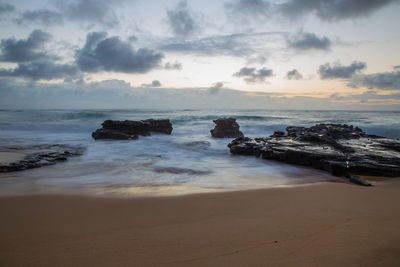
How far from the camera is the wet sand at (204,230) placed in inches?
74.1

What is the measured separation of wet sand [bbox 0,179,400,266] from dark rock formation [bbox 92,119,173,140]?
10.2m

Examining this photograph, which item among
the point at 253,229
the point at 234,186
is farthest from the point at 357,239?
the point at 234,186

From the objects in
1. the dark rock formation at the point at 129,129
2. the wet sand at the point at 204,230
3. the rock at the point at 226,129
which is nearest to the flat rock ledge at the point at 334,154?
the wet sand at the point at 204,230

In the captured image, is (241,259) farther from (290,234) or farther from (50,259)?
(50,259)

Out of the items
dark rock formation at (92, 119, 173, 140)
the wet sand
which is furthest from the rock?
the wet sand

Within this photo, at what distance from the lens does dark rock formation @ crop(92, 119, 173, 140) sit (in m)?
Result: 13.6

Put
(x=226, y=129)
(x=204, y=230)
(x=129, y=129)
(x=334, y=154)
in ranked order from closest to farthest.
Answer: (x=204, y=230)
(x=334, y=154)
(x=129, y=129)
(x=226, y=129)

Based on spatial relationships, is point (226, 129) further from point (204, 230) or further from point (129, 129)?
point (204, 230)

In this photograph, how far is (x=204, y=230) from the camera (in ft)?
8.02

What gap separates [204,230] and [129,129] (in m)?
13.5

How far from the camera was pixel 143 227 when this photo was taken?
2523mm

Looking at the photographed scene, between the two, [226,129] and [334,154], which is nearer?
[334,154]

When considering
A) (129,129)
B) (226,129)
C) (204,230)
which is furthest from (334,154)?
(129,129)

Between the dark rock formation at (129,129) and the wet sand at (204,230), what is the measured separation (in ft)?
33.4
